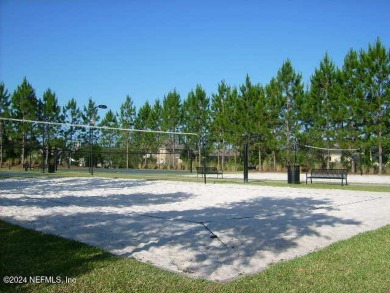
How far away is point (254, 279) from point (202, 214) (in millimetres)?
4459

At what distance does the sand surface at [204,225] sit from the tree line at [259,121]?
63.5 ft

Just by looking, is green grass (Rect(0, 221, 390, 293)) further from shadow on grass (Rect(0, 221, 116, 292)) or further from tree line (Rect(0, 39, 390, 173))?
tree line (Rect(0, 39, 390, 173))

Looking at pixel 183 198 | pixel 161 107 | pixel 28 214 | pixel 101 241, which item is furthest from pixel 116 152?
pixel 101 241

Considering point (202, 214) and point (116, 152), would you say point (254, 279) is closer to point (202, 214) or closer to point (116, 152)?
point (202, 214)

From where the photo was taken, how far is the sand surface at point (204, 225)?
507 cm

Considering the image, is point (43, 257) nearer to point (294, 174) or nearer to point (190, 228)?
point (190, 228)

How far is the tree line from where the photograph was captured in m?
32.4

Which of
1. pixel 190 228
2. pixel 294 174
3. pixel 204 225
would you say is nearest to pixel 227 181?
pixel 294 174

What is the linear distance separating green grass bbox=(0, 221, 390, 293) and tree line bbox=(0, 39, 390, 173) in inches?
938

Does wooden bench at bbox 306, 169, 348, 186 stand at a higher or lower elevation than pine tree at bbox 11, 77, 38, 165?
lower

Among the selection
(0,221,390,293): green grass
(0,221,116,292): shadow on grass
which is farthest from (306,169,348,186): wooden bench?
(0,221,116,292): shadow on grass

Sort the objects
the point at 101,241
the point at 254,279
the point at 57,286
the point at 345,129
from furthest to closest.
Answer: the point at 345,129 < the point at 101,241 < the point at 254,279 < the point at 57,286

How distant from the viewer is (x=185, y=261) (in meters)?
4.86

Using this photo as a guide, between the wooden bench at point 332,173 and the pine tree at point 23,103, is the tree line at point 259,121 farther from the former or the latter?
the wooden bench at point 332,173
